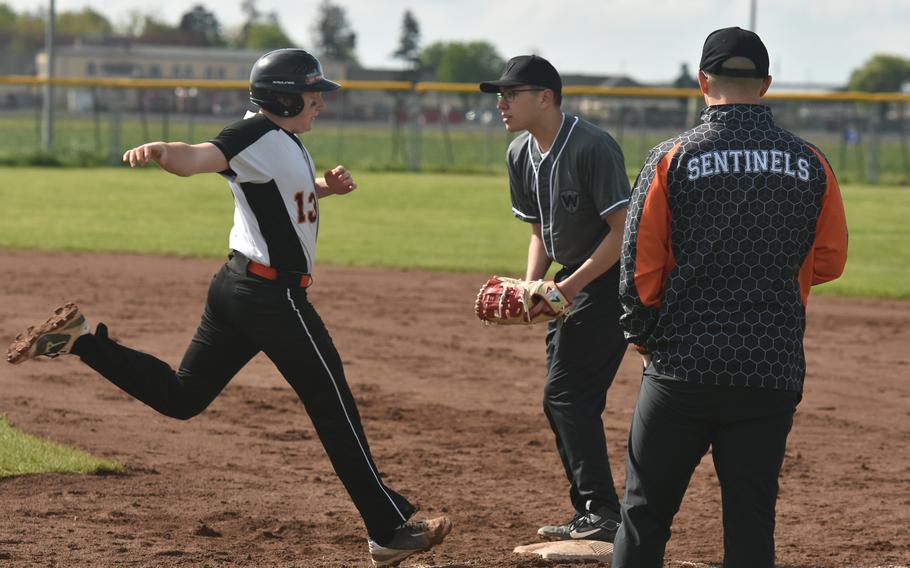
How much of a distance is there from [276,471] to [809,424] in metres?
3.46

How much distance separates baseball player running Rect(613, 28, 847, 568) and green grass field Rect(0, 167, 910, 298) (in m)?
10.1

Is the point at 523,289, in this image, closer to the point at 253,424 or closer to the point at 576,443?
the point at 576,443

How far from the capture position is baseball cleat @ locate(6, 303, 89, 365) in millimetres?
5102

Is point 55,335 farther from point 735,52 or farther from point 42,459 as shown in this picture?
point 735,52

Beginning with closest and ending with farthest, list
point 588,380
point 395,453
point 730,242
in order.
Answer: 1. point 730,242
2. point 588,380
3. point 395,453

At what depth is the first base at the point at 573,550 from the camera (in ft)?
16.7

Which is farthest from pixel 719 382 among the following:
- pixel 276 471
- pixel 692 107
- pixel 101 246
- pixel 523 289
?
pixel 692 107

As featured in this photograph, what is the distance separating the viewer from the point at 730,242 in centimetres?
348

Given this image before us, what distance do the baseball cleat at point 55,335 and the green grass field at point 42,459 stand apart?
117 cm

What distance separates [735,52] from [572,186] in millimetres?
1636

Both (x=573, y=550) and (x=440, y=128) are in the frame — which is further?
(x=440, y=128)

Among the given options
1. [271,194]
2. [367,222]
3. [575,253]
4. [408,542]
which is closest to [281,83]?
[271,194]

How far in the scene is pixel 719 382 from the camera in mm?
3486

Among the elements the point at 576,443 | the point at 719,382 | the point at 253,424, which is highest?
the point at 719,382
